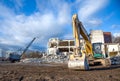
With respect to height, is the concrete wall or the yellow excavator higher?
the concrete wall

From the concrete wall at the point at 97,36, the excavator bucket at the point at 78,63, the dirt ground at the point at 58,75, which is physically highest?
the concrete wall at the point at 97,36

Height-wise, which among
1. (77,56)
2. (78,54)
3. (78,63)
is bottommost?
(78,63)

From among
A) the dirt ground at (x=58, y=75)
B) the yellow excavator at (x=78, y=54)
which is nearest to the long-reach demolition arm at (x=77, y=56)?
the yellow excavator at (x=78, y=54)

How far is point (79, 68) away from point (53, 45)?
6337 centimetres

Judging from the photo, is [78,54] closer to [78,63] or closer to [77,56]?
[77,56]

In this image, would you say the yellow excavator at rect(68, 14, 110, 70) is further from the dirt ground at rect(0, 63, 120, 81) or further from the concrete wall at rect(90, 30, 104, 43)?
the concrete wall at rect(90, 30, 104, 43)

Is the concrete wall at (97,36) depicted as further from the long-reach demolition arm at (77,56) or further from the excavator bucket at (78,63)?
the excavator bucket at (78,63)

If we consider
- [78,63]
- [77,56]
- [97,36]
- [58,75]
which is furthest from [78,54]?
[97,36]

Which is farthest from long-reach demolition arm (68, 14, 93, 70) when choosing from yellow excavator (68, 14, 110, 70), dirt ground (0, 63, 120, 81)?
dirt ground (0, 63, 120, 81)

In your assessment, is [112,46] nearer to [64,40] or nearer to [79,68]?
[64,40]

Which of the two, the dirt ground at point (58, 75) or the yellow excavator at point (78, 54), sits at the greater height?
the yellow excavator at point (78, 54)

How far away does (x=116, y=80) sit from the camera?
36.4 feet

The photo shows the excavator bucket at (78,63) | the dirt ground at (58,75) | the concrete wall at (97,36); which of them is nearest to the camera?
the dirt ground at (58,75)

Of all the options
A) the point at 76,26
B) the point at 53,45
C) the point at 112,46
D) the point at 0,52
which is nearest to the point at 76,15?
the point at 76,26
